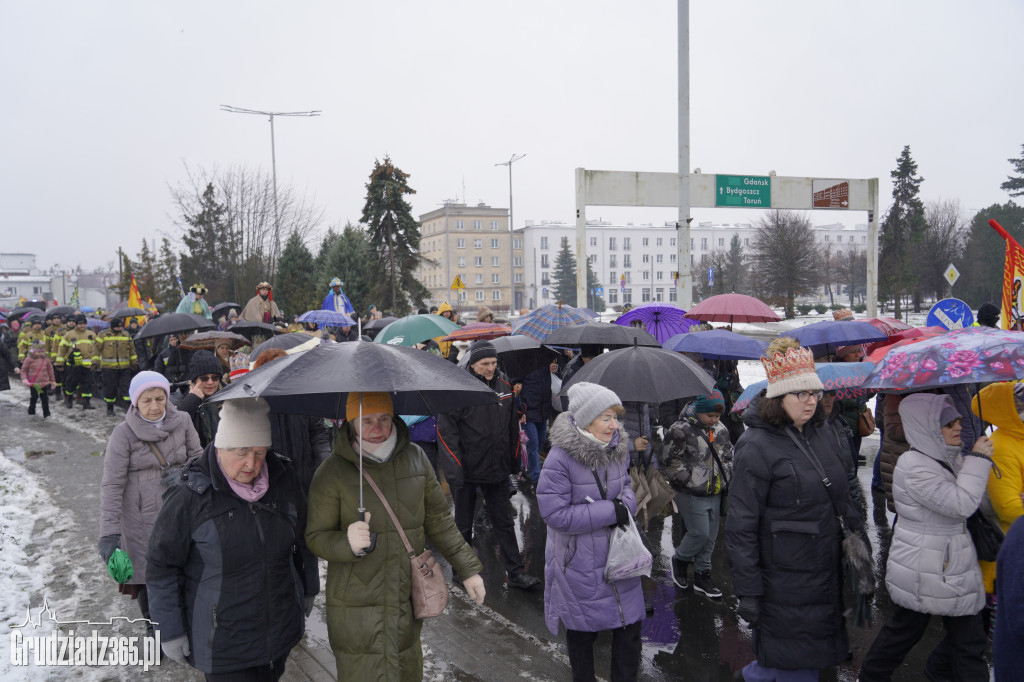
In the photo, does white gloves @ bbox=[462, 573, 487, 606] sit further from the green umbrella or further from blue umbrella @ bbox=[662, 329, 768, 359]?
blue umbrella @ bbox=[662, 329, 768, 359]

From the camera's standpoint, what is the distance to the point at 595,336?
24.7 feet

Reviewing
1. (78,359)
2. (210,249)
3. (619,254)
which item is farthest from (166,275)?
(619,254)

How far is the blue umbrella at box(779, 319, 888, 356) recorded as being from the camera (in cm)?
738

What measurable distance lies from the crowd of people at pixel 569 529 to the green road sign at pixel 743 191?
16978 millimetres

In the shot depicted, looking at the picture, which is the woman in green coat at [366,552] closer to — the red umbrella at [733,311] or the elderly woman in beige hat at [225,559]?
the elderly woman in beige hat at [225,559]

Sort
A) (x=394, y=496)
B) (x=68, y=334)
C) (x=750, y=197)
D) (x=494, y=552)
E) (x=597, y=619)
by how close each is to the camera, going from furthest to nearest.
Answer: (x=750, y=197) < (x=68, y=334) < (x=494, y=552) < (x=597, y=619) < (x=394, y=496)

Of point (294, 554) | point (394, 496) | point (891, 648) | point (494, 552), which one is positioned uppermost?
point (394, 496)

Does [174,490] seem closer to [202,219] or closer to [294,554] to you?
[294,554]

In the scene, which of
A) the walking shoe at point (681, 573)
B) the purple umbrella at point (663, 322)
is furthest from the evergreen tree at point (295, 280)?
the walking shoe at point (681, 573)

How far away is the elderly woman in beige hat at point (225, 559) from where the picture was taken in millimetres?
3031

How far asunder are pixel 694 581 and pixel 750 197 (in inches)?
709

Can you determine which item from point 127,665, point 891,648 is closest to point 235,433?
point 127,665

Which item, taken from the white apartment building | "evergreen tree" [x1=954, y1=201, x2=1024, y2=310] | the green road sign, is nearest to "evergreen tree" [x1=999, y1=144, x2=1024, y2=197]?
"evergreen tree" [x1=954, y1=201, x2=1024, y2=310]

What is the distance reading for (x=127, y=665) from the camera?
4.78 m
